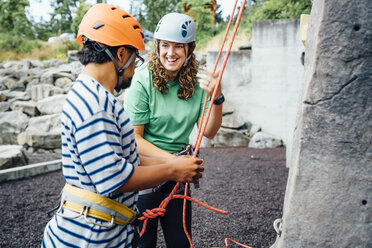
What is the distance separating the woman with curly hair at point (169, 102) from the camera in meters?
2.33

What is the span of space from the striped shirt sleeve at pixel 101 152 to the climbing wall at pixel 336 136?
109 cm

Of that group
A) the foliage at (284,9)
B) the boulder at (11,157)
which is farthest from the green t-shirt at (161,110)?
the foliage at (284,9)

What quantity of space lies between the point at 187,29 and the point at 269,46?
7905 mm

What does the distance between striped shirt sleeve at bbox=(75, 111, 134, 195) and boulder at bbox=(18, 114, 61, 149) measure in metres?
8.57

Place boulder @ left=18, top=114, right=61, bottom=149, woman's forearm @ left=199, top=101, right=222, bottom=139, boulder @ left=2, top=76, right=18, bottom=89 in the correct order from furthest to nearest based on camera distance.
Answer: boulder @ left=2, top=76, right=18, bottom=89, boulder @ left=18, top=114, right=61, bottom=149, woman's forearm @ left=199, top=101, right=222, bottom=139

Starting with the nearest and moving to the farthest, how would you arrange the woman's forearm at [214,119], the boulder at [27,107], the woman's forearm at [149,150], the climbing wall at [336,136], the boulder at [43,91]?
the climbing wall at [336,136] < the woman's forearm at [149,150] < the woman's forearm at [214,119] < the boulder at [27,107] < the boulder at [43,91]

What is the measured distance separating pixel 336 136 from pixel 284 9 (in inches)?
437

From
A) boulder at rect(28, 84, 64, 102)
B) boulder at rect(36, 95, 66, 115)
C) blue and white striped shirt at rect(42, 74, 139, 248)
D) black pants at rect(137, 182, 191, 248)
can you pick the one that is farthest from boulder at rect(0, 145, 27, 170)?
boulder at rect(28, 84, 64, 102)

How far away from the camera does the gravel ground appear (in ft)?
13.3

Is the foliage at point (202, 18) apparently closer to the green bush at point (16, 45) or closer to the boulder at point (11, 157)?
the boulder at point (11, 157)

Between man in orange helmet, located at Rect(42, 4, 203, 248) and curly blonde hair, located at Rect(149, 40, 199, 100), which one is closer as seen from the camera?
man in orange helmet, located at Rect(42, 4, 203, 248)

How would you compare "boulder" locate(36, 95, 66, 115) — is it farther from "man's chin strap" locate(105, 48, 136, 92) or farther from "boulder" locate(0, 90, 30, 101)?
"man's chin strap" locate(105, 48, 136, 92)

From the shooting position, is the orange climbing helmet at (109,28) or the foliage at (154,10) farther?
the foliage at (154,10)

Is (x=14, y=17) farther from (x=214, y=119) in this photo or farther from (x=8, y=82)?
(x=214, y=119)
